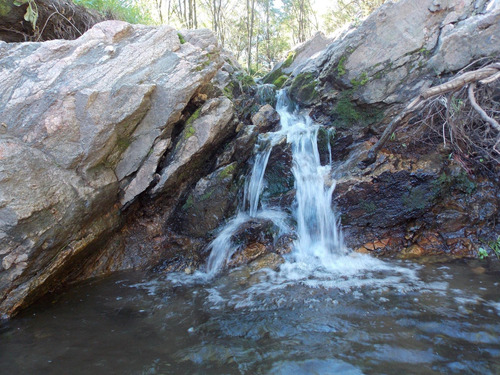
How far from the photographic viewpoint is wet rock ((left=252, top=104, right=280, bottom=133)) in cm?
800

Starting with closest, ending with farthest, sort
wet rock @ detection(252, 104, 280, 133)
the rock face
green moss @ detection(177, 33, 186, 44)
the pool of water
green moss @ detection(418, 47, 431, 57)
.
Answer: the pool of water < the rock face < green moss @ detection(177, 33, 186, 44) < green moss @ detection(418, 47, 431, 57) < wet rock @ detection(252, 104, 280, 133)

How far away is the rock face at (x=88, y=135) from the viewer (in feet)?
13.3

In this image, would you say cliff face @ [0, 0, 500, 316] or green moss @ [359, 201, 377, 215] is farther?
green moss @ [359, 201, 377, 215]

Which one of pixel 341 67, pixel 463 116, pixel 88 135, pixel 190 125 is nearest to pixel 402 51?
pixel 341 67

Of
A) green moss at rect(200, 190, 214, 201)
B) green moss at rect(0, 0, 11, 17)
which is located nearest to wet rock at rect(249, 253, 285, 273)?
green moss at rect(200, 190, 214, 201)

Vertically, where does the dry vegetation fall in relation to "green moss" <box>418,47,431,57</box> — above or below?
below

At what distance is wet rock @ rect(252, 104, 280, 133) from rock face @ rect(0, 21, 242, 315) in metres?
1.80

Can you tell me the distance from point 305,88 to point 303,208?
4.07m

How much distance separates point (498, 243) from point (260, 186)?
468 cm

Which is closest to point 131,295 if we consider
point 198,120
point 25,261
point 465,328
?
point 25,261

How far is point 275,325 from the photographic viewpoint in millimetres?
3676

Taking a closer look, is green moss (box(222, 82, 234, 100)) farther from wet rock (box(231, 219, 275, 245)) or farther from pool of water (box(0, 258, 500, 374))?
pool of water (box(0, 258, 500, 374))

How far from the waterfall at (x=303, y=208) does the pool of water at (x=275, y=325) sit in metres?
0.77

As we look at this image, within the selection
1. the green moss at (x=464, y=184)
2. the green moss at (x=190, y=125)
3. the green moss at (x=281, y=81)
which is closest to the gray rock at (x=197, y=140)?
the green moss at (x=190, y=125)
